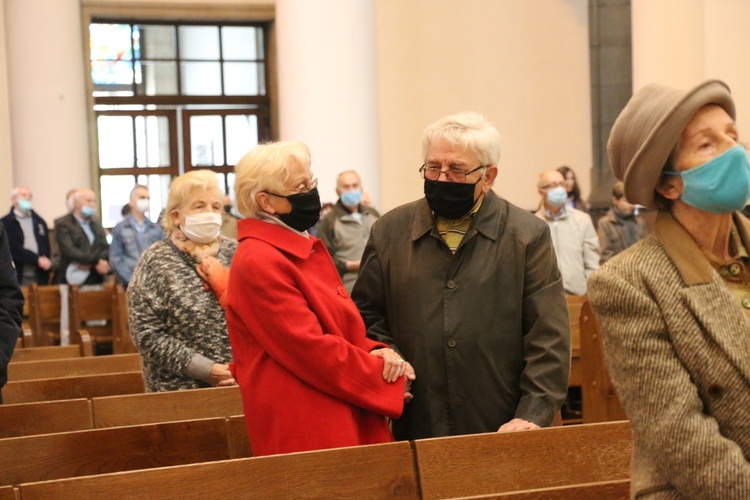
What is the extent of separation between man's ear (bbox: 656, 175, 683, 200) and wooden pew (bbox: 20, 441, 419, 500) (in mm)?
1089

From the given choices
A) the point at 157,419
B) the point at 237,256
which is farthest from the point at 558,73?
the point at 237,256

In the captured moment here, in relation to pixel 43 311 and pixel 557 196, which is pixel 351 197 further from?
pixel 43 311

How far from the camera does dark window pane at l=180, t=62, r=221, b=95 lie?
12.0 m

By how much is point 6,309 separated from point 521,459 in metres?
1.75

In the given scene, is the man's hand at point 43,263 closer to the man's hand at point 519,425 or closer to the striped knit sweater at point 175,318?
the striped knit sweater at point 175,318

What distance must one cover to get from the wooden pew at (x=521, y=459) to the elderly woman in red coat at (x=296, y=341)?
205 mm

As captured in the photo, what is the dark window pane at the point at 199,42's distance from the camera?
39.3 ft

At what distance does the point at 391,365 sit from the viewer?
2.75 meters

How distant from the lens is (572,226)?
7.43 metres

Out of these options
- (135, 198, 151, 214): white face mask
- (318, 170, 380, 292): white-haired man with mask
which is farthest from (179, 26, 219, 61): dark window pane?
(318, 170, 380, 292): white-haired man with mask

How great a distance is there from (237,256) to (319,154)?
19.0 feet

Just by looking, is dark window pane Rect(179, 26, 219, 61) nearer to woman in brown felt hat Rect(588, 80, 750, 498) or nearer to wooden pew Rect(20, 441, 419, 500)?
wooden pew Rect(20, 441, 419, 500)

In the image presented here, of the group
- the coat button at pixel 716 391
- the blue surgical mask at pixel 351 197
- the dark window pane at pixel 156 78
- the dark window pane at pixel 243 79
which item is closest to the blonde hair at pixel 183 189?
the coat button at pixel 716 391

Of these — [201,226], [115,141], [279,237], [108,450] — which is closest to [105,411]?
[108,450]
